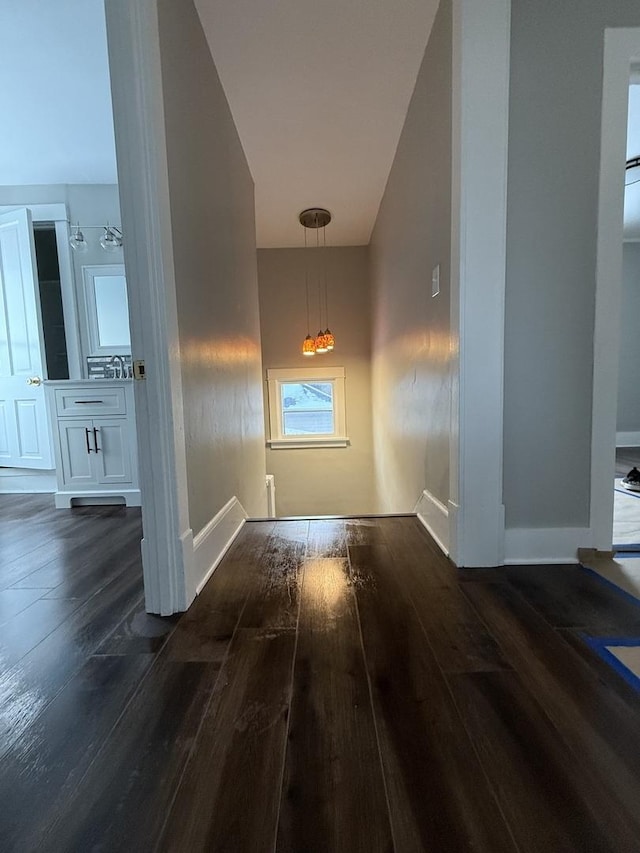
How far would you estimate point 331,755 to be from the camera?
76cm

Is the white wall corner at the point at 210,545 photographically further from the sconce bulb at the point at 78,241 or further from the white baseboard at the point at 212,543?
the sconce bulb at the point at 78,241

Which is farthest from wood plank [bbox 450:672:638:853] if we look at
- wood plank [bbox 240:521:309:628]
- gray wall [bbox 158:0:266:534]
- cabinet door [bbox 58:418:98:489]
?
cabinet door [bbox 58:418:98:489]

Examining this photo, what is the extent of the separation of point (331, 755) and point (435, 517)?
122 cm

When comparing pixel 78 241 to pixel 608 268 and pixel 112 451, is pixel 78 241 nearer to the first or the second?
pixel 112 451

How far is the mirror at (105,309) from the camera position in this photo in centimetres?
338

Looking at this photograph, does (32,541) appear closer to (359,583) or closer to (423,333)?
(359,583)

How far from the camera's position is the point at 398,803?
0.67 meters

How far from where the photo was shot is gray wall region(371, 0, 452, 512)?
171cm

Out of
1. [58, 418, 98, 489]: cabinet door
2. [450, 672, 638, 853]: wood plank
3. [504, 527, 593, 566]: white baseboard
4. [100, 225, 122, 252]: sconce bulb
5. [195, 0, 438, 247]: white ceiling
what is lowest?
[450, 672, 638, 853]: wood plank

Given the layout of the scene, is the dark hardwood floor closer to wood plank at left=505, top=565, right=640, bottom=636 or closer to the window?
wood plank at left=505, top=565, right=640, bottom=636

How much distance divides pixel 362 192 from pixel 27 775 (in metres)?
3.94

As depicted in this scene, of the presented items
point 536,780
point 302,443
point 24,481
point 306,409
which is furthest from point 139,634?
point 306,409

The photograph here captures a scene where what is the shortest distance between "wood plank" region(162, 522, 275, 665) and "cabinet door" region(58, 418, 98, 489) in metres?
1.70

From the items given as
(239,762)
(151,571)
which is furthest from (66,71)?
(239,762)
